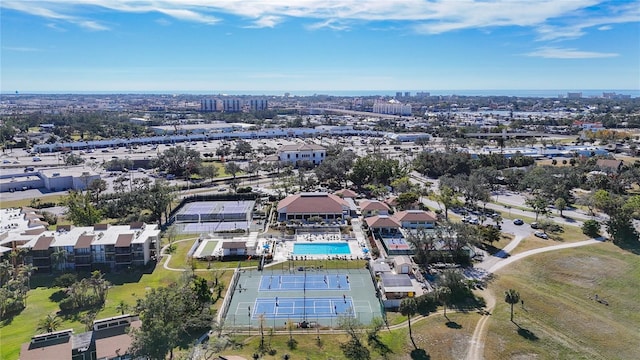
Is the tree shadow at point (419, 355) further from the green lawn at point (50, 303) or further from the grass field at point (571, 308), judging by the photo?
the green lawn at point (50, 303)

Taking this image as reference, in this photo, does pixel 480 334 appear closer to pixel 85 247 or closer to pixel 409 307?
pixel 409 307

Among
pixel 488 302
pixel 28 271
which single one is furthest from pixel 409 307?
pixel 28 271

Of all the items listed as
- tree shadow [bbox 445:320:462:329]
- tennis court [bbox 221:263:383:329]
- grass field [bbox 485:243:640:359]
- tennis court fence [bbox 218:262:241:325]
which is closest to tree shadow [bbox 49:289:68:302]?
tennis court fence [bbox 218:262:241:325]

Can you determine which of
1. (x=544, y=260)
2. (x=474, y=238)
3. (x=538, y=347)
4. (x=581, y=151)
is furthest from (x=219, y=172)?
(x=581, y=151)

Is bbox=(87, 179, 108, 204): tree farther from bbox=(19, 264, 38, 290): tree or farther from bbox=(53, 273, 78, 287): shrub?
bbox=(53, 273, 78, 287): shrub

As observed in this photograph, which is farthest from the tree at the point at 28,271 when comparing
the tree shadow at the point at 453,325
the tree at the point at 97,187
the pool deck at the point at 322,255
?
the tree shadow at the point at 453,325

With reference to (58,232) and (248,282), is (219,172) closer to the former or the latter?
(58,232)
